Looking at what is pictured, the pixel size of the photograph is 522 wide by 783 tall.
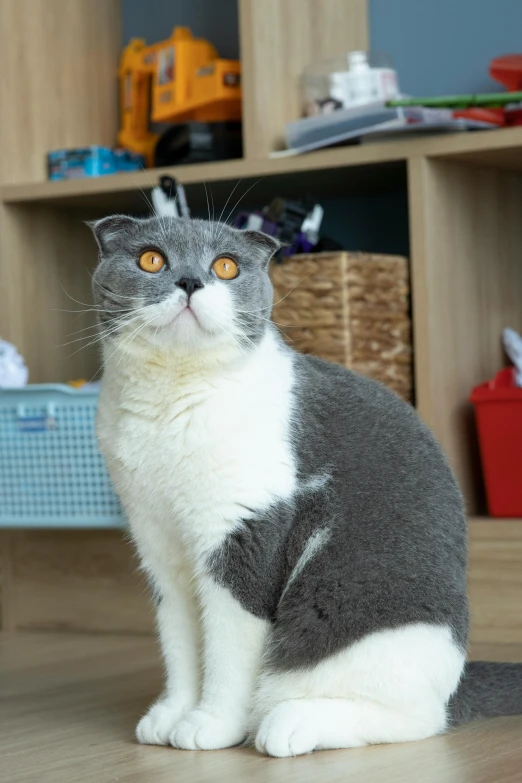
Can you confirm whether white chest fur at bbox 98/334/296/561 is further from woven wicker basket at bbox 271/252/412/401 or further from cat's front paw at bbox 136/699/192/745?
woven wicker basket at bbox 271/252/412/401

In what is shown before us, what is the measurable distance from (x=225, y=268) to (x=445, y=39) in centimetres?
128

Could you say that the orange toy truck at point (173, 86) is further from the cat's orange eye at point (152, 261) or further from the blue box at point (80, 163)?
the cat's orange eye at point (152, 261)

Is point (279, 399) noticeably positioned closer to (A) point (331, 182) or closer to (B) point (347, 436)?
(B) point (347, 436)

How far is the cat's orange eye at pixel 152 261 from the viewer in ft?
4.26

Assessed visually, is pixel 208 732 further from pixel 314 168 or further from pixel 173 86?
pixel 173 86

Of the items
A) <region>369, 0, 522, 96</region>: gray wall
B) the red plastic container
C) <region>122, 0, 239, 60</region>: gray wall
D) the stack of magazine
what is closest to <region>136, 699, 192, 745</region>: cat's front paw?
the red plastic container

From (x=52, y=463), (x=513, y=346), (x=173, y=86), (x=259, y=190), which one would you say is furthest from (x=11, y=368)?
(x=513, y=346)

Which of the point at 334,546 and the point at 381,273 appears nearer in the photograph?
the point at 334,546

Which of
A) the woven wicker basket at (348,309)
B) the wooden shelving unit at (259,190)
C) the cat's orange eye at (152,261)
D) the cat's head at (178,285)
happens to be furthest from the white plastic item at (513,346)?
the cat's orange eye at (152,261)

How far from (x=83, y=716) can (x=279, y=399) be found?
21.0 inches

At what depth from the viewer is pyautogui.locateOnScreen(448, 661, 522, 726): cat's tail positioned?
1377mm

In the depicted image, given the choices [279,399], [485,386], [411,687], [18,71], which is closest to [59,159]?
[18,71]

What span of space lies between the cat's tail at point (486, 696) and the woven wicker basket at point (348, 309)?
0.69 meters

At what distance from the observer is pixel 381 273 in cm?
201
